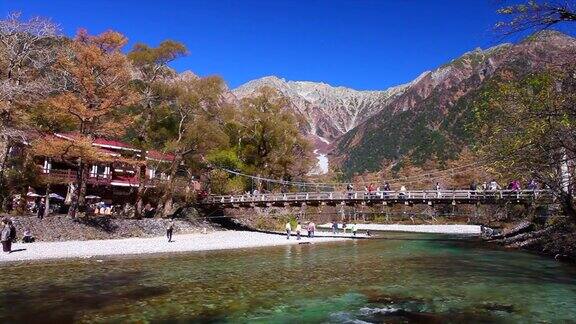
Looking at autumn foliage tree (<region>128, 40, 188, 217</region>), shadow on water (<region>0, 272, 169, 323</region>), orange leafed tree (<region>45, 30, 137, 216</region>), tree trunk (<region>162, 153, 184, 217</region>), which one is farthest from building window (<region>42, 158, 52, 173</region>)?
shadow on water (<region>0, 272, 169, 323</region>)

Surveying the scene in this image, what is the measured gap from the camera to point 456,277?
49.3ft

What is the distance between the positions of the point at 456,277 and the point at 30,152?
24872 mm

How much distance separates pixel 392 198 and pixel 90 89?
21252 mm

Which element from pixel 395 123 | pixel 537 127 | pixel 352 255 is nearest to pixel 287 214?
pixel 352 255

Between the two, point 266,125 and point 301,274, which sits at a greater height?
point 266,125

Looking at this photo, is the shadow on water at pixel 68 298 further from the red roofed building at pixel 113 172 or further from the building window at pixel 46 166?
the building window at pixel 46 166

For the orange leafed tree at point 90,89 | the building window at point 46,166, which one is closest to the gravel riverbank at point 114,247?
the orange leafed tree at point 90,89

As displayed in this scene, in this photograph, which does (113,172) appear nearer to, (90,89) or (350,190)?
(90,89)

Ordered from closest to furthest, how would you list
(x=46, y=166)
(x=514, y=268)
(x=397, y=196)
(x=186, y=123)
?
(x=514, y=268), (x=397, y=196), (x=46, y=166), (x=186, y=123)

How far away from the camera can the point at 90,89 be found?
2611 centimetres

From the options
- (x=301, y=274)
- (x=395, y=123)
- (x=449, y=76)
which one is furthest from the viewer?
(x=449, y=76)

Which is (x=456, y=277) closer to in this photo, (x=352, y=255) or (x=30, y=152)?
(x=352, y=255)

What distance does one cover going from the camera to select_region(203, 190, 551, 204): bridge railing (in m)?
26.5

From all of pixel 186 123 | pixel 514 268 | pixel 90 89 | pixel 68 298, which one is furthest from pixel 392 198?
pixel 68 298
